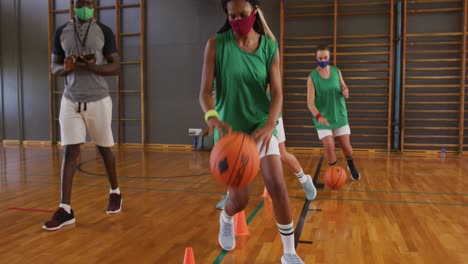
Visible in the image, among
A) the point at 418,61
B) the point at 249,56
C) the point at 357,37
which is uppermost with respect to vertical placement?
the point at 357,37

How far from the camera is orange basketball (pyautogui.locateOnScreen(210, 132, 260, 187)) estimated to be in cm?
210

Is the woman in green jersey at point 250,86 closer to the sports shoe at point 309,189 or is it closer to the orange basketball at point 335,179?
the sports shoe at point 309,189

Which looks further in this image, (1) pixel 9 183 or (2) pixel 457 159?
(2) pixel 457 159

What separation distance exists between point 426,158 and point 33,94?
31.8 feet

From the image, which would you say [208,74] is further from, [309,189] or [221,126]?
[309,189]

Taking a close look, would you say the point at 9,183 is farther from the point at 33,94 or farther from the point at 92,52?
the point at 33,94

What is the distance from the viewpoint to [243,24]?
91.7 inches

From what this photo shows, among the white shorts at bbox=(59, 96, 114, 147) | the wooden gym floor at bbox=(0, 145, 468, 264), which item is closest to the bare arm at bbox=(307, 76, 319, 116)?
the wooden gym floor at bbox=(0, 145, 468, 264)

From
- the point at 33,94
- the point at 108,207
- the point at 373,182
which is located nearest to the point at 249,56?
the point at 108,207

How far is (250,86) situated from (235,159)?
525 millimetres

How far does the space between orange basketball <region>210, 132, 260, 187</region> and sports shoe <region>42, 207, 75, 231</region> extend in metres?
1.82

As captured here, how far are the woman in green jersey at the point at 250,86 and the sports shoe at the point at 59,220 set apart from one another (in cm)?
177

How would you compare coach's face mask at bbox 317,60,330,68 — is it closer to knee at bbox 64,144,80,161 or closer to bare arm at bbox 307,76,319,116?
bare arm at bbox 307,76,319,116

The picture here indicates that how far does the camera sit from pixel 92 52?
3473mm
